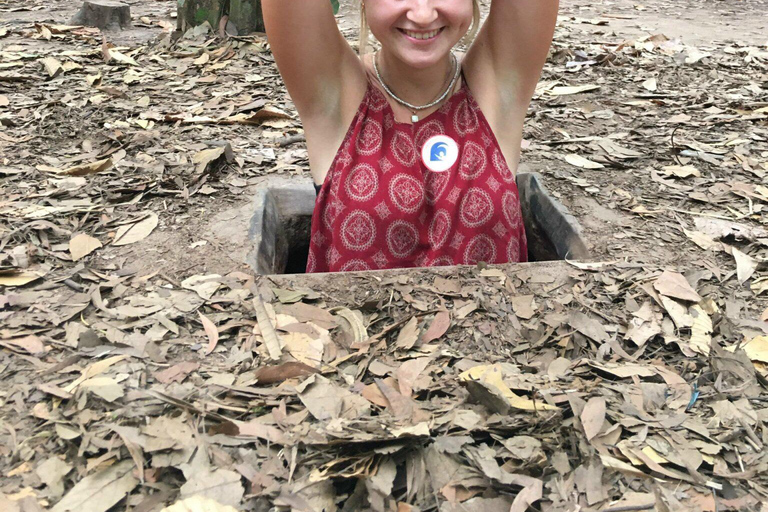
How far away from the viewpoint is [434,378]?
5.32 feet

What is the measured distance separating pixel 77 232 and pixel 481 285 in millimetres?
1318

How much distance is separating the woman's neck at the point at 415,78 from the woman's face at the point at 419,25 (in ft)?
0.42

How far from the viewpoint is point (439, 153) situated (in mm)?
2307

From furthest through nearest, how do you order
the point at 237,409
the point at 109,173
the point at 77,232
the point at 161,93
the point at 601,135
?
the point at 161,93 → the point at 601,135 → the point at 109,173 → the point at 77,232 → the point at 237,409

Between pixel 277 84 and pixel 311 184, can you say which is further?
pixel 277 84

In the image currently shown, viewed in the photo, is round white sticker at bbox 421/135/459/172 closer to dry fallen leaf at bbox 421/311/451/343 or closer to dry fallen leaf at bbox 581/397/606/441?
dry fallen leaf at bbox 421/311/451/343

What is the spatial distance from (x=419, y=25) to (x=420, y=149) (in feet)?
1.43

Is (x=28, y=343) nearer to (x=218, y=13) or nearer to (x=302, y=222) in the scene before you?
(x=302, y=222)

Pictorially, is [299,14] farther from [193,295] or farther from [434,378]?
[434,378]

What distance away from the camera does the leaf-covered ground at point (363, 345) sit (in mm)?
1337

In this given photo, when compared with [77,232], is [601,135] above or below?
above

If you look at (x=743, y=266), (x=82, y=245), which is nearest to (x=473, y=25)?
(x=743, y=266)

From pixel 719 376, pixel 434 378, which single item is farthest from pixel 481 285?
pixel 719 376

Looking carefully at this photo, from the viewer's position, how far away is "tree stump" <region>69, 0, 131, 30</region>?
206 inches
